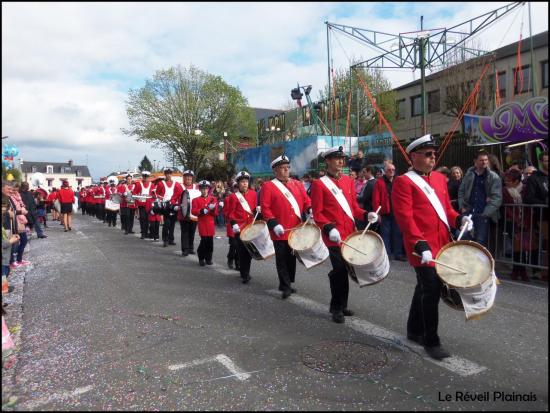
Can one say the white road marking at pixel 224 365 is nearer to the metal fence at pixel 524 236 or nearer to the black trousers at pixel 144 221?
the metal fence at pixel 524 236

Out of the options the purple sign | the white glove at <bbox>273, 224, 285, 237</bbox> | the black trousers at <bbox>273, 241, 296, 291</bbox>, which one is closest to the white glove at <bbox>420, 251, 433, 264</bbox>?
the white glove at <bbox>273, 224, 285, 237</bbox>

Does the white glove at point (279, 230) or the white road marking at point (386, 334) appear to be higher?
the white glove at point (279, 230)

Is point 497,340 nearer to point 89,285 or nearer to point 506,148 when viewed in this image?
point 89,285

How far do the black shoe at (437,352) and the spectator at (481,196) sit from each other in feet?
12.6

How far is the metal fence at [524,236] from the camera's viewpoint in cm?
663

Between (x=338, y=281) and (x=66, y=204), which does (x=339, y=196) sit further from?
(x=66, y=204)

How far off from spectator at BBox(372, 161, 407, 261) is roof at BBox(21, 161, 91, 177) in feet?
359

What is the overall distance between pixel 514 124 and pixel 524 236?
11.1ft

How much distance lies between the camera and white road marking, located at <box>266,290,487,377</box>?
11.7ft

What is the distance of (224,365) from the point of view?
12.2 ft

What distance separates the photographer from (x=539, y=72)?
24.7 meters

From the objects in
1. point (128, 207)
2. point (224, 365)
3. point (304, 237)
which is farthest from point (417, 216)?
point (128, 207)

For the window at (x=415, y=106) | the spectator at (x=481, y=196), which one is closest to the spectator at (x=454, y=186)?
the spectator at (x=481, y=196)

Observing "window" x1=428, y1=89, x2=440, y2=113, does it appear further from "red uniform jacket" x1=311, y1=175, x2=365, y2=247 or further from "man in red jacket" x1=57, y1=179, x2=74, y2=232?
"red uniform jacket" x1=311, y1=175, x2=365, y2=247
